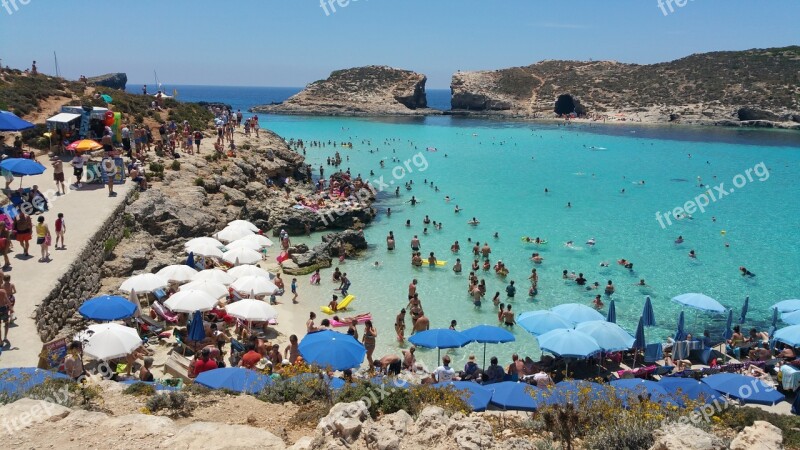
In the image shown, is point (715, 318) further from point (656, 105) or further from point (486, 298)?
point (656, 105)

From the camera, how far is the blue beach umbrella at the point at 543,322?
45.6 feet

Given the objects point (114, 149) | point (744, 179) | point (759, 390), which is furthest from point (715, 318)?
point (744, 179)

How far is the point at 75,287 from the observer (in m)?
13.7

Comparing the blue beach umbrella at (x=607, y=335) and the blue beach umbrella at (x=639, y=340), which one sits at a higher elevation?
the blue beach umbrella at (x=607, y=335)

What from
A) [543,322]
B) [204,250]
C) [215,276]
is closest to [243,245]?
[204,250]

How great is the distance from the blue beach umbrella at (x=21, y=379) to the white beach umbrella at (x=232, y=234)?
38.2 ft

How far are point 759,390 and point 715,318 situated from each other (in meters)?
7.07

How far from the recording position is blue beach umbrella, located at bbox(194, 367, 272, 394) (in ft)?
30.0

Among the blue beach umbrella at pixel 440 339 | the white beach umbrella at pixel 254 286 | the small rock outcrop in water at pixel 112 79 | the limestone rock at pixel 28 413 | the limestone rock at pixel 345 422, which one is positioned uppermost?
the small rock outcrop in water at pixel 112 79

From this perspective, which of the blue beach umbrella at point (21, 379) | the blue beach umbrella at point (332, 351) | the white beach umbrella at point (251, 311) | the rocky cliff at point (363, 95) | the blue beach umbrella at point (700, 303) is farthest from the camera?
the rocky cliff at point (363, 95)

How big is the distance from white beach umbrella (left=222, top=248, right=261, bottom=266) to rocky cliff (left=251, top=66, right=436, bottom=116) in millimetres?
90825

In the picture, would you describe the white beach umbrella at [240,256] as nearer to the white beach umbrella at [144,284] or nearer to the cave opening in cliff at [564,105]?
the white beach umbrella at [144,284]

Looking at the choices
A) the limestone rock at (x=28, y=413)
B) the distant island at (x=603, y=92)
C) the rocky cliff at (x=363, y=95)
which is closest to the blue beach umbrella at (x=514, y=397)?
the limestone rock at (x=28, y=413)

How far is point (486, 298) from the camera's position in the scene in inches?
744
